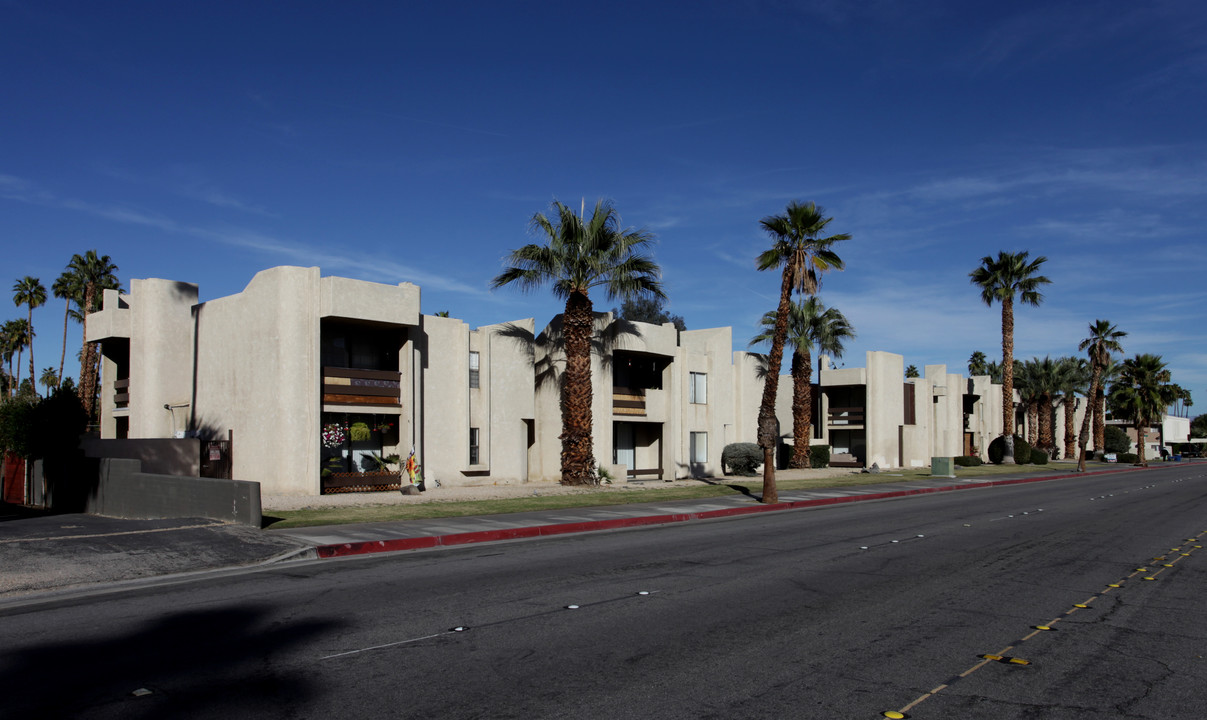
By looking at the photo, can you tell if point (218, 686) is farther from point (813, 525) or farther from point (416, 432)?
point (416, 432)

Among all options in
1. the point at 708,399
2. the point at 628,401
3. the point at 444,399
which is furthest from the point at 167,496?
the point at 708,399

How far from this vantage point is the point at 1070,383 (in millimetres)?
74188

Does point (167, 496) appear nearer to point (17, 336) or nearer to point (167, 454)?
point (167, 454)

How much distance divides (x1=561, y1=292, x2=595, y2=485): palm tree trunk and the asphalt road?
1532 centimetres

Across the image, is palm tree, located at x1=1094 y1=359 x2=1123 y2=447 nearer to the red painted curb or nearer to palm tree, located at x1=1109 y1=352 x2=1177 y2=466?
palm tree, located at x1=1109 y1=352 x2=1177 y2=466

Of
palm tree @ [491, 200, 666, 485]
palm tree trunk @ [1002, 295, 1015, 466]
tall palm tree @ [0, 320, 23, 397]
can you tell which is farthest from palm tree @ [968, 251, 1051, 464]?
tall palm tree @ [0, 320, 23, 397]

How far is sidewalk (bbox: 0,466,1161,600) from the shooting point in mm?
11852

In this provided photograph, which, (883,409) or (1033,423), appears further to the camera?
(1033,423)

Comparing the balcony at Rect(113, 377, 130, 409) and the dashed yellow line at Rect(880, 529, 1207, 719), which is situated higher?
the balcony at Rect(113, 377, 130, 409)

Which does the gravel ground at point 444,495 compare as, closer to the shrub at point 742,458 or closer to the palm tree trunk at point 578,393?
the palm tree trunk at point 578,393

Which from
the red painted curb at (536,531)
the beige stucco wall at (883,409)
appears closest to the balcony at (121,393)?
the red painted curb at (536,531)

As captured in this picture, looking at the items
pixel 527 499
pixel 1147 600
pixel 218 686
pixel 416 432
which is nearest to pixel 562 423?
pixel 416 432

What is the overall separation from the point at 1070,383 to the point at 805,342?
40.3 metres

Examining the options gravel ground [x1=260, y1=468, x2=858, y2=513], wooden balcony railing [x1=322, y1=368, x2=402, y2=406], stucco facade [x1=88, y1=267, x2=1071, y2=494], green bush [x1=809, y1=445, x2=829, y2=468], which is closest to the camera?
gravel ground [x1=260, y1=468, x2=858, y2=513]
